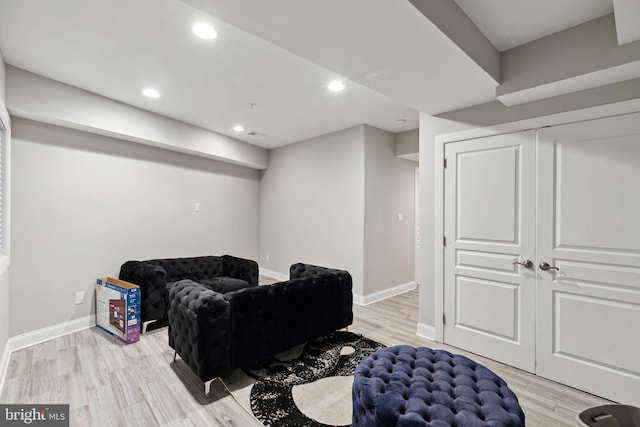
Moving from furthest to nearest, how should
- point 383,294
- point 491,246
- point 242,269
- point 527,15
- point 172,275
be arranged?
point 383,294
point 242,269
point 172,275
point 491,246
point 527,15

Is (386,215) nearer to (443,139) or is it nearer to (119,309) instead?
(443,139)

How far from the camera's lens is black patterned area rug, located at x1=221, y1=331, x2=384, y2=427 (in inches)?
74.5

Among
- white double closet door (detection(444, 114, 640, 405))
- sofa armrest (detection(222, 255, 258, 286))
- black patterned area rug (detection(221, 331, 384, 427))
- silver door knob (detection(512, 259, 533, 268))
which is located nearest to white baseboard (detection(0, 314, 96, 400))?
sofa armrest (detection(222, 255, 258, 286))

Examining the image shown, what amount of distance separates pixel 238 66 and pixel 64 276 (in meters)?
A: 2.99

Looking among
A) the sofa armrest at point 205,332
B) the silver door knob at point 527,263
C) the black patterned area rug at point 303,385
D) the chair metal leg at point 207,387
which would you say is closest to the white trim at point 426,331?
the black patterned area rug at point 303,385

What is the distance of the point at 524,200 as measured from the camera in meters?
2.48

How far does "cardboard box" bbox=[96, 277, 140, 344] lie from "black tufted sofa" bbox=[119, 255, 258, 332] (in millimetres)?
179

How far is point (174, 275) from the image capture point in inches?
153

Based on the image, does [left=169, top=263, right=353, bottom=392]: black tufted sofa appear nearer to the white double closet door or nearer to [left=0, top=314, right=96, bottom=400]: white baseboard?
the white double closet door

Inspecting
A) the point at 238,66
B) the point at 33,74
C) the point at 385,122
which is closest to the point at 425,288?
the point at 385,122

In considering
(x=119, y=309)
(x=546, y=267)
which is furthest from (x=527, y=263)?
(x=119, y=309)

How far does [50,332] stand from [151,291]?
1.09 meters

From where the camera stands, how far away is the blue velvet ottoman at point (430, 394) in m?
1.23

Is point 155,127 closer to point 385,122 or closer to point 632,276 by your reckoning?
point 385,122
